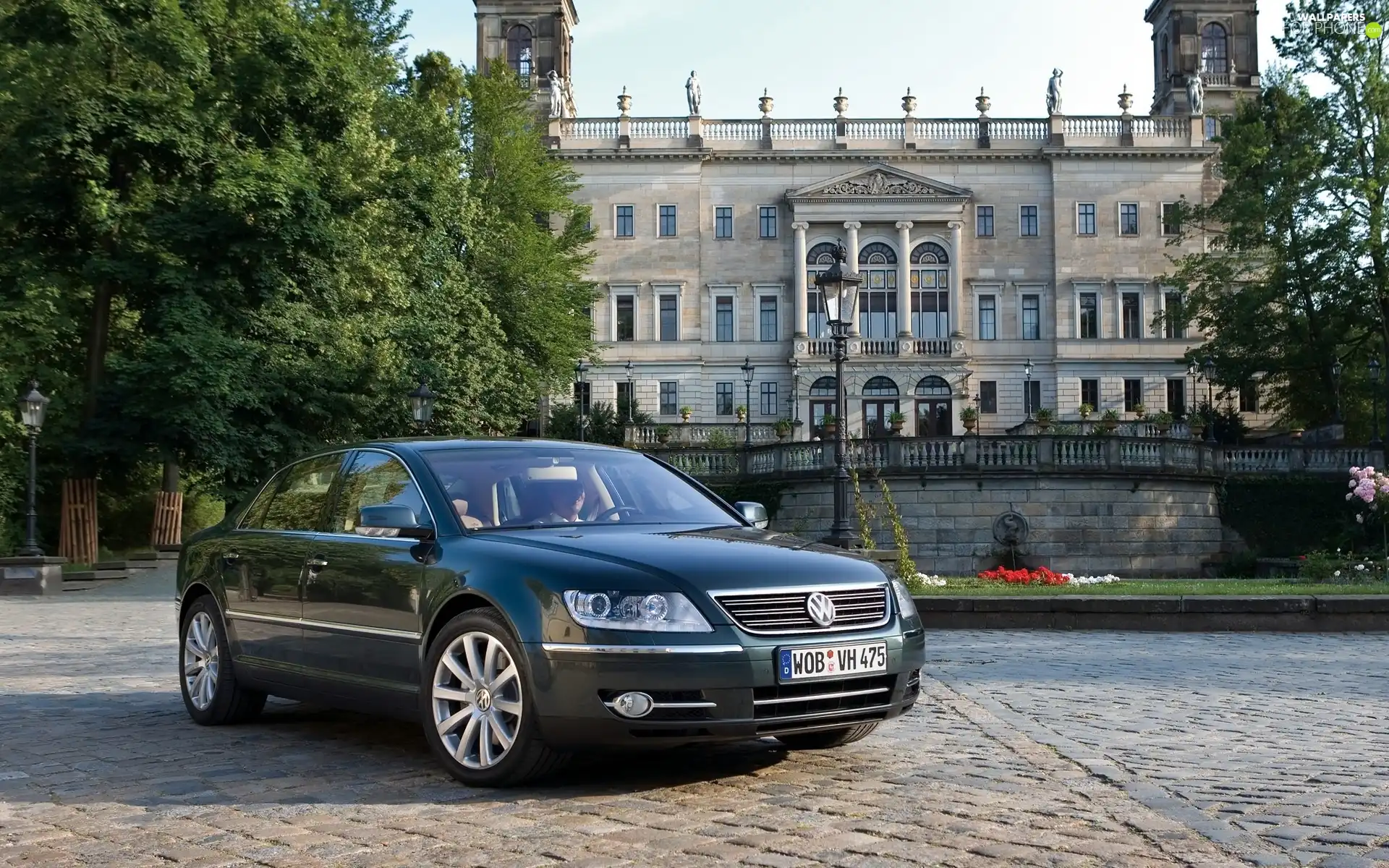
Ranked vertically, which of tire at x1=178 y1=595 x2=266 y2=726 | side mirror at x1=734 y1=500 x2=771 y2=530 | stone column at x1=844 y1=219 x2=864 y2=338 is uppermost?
stone column at x1=844 y1=219 x2=864 y2=338

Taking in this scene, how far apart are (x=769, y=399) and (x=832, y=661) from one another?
62.6 m

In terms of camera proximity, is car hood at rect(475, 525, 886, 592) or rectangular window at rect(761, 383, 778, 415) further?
rectangular window at rect(761, 383, 778, 415)

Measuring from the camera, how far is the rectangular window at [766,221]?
70062mm

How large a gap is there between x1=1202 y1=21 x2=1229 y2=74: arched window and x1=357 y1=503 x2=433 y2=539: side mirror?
79.6m

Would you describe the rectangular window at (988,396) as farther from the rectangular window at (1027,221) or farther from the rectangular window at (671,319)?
the rectangular window at (671,319)

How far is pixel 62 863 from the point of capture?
5.20 meters

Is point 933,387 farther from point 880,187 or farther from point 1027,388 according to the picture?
point 880,187

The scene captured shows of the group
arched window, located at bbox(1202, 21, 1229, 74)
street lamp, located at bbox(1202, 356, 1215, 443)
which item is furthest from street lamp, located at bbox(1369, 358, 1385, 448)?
arched window, located at bbox(1202, 21, 1229, 74)

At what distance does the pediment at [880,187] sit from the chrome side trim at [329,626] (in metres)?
62.1

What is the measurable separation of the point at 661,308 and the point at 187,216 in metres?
41.4

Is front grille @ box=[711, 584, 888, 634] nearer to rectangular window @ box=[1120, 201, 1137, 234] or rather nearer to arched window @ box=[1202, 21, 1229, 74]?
rectangular window @ box=[1120, 201, 1137, 234]

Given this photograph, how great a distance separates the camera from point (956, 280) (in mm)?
69062

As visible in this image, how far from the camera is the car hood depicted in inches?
248

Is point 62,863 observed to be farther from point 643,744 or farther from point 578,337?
point 578,337
